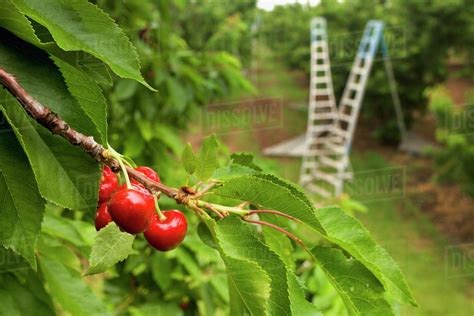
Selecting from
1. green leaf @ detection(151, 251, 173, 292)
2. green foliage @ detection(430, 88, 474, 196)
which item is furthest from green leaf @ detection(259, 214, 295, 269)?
green foliage @ detection(430, 88, 474, 196)

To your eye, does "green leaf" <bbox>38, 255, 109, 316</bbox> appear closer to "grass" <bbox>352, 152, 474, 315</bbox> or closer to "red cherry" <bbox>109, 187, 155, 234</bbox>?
"red cherry" <bbox>109, 187, 155, 234</bbox>

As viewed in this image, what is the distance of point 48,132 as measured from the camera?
33.2 inches

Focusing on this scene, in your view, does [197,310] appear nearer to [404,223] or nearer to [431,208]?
[404,223]

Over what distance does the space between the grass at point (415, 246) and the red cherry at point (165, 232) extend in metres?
3.62

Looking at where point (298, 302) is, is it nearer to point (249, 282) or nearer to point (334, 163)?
point (249, 282)

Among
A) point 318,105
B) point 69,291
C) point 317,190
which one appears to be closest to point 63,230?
point 69,291

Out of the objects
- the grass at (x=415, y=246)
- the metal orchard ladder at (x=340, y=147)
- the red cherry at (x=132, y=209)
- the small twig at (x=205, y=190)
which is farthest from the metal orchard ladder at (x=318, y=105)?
the red cherry at (x=132, y=209)

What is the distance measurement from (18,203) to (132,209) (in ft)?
0.69

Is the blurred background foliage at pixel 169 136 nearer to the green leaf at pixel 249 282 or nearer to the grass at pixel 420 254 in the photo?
the green leaf at pixel 249 282

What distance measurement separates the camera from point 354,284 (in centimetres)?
90

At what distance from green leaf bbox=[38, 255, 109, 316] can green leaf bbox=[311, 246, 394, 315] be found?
0.64m

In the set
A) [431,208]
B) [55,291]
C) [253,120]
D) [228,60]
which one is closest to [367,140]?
[253,120]

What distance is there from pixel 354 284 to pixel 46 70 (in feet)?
1.86

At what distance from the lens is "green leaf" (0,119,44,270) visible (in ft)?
2.78
